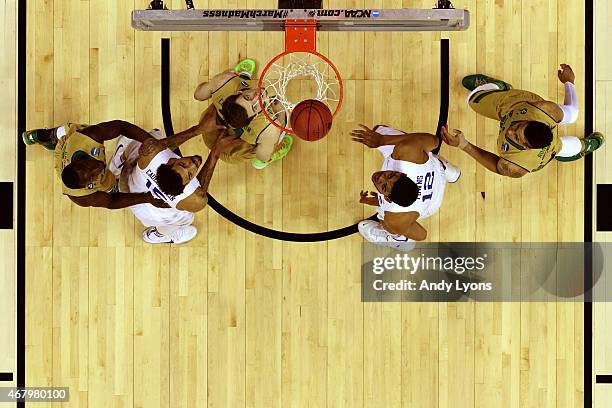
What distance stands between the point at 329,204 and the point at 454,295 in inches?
49.1

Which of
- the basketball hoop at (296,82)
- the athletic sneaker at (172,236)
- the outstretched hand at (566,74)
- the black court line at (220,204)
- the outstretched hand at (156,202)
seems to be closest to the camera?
the outstretched hand at (156,202)

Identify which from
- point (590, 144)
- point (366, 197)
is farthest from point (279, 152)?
point (590, 144)

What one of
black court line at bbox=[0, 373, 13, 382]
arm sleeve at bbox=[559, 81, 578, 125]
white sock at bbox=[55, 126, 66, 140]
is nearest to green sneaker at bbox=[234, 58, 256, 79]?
white sock at bbox=[55, 126, 66, 140]

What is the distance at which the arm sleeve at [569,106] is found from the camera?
157 inches

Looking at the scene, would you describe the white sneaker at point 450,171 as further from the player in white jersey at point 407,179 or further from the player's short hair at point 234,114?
the player's short hair at point 234,114

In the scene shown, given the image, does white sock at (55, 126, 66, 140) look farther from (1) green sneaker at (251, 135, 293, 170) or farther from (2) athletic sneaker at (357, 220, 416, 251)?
(2) athletic sneaker at (357, 220, 416, 251)

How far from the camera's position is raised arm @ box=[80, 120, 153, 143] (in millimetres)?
3752

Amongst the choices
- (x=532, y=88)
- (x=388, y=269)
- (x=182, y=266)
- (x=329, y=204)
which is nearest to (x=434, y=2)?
(x=532, y=88)

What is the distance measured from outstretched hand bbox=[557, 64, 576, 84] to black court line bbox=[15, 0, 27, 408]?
4198mm

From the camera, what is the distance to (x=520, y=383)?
14.4ft

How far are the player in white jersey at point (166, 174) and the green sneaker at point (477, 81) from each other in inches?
73.5

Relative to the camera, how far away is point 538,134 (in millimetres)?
3469

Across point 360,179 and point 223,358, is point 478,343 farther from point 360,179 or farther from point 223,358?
point 223,358

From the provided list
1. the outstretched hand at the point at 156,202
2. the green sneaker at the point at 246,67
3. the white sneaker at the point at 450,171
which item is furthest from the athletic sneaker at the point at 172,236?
the white sneaker at the point at 450,171
